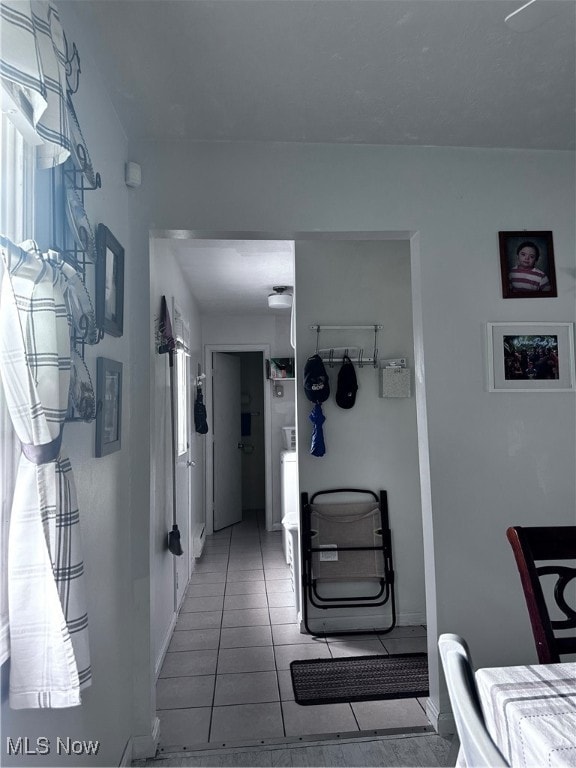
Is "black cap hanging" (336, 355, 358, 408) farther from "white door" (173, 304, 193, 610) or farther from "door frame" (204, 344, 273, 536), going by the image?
"door frame" (204, 344, 273, 536)

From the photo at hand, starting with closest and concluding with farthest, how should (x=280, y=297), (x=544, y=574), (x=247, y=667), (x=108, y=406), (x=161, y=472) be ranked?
(x=544, y=574)
(x=108, y=406)
(x=247, y=667)
(x=161, y=472)
(x=280, y=297)

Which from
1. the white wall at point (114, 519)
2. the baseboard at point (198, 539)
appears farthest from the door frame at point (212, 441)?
the white wall at point (114, 519)

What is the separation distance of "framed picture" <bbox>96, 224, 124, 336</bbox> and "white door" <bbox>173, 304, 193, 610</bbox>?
1.49 m

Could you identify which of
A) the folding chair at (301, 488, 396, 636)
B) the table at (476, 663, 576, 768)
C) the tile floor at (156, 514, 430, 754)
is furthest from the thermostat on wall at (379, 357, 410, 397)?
the table at (476, 663, 576, 768)

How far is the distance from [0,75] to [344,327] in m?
2.65

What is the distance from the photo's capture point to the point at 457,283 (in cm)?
239

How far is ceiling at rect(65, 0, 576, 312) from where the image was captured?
1562 mm

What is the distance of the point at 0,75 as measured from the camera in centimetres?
91

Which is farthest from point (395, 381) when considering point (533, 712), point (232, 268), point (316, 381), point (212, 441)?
point (212, 441)

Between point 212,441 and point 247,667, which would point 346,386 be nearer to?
point 247,667

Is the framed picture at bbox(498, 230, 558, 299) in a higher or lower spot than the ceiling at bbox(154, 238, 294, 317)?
lower

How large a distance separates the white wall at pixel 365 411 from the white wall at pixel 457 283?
3.22 ft

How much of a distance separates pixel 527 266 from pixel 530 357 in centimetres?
43

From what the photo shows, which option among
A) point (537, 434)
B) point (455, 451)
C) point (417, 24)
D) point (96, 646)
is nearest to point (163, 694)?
point (96, 646)
